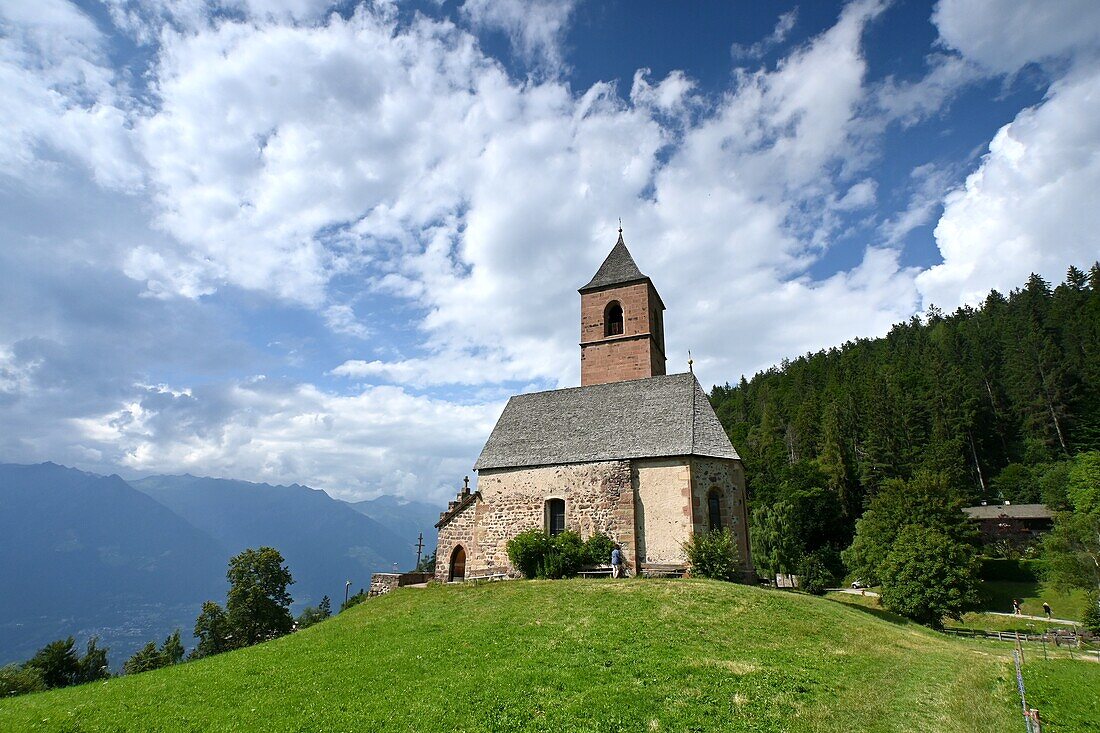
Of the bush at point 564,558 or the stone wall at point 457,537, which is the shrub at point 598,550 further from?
the stone wall at point 457,537

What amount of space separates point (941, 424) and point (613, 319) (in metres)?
61.2

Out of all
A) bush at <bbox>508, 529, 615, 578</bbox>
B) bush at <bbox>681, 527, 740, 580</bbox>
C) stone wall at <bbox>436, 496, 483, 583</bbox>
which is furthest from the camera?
stone wall at <bbox>436, 496, 483, 583</bbox>

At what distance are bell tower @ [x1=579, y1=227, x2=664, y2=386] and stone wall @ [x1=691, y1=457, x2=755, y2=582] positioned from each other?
861 centimetres

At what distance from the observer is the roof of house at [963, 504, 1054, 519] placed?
57438mm

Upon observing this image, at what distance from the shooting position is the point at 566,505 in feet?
86.2

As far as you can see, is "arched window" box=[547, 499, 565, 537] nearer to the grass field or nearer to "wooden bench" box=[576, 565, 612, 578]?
"wooden bench" box=[576, 565, 612, 578]

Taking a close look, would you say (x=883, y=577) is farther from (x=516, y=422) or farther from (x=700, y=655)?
(x=700, y=655)

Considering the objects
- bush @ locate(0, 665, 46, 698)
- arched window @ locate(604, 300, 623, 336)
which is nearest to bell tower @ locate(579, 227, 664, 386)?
arched window @ locate(604, 300, 623, 336)

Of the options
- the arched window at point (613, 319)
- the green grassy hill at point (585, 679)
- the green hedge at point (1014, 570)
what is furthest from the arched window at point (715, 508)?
the green hedge at point (1014, 570)

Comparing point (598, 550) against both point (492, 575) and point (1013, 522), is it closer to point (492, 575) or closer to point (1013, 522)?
point (492, 575)

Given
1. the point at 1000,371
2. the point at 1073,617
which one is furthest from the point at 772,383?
the point at 1073,617

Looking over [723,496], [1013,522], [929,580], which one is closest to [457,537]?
[723,496]

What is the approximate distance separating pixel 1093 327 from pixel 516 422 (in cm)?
8639

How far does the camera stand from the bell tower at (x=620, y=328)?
110 ft
